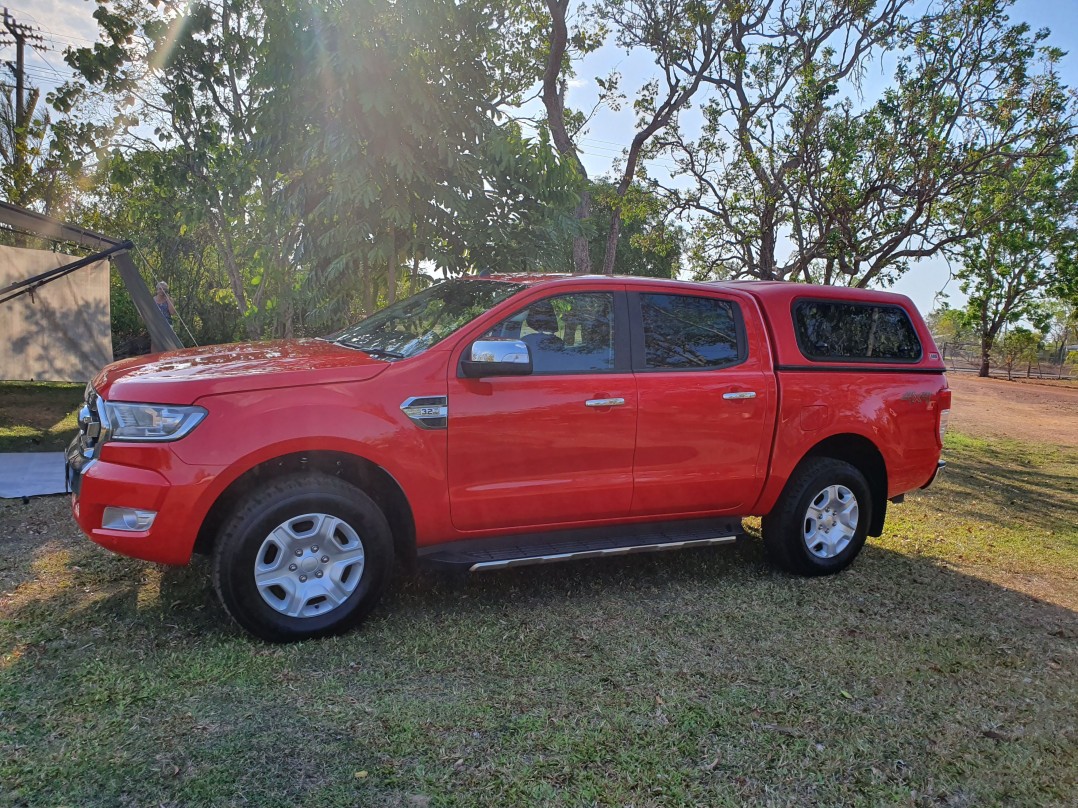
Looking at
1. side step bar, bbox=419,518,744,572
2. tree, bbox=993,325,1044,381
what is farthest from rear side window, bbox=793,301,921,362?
tree, bbox=993,325,1044,381

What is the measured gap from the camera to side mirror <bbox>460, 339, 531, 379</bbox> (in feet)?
12.8

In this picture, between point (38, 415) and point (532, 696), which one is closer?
point (532, 696)

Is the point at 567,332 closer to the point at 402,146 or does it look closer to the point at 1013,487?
the point at 402,146

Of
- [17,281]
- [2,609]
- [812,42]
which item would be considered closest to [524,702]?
[2,609]

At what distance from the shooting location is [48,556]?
15.6ft

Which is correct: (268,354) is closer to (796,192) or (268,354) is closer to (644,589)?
(644,589)

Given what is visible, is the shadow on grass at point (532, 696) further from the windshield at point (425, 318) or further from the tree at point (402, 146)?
the tree at point (402, 146)

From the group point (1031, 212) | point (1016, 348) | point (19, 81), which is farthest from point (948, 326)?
point (19, 81)

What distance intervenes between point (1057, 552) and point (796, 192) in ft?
23.8

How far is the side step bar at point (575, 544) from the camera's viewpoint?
4.05 metres

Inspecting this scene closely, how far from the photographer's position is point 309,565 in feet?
12.3

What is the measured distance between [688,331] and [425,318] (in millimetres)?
1578

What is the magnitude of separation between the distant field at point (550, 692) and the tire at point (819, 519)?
164 mm

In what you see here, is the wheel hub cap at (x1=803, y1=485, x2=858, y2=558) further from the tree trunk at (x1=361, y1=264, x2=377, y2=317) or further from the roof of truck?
the tree trunk at (x1=361, y1=264, x2=377, y2=317)
